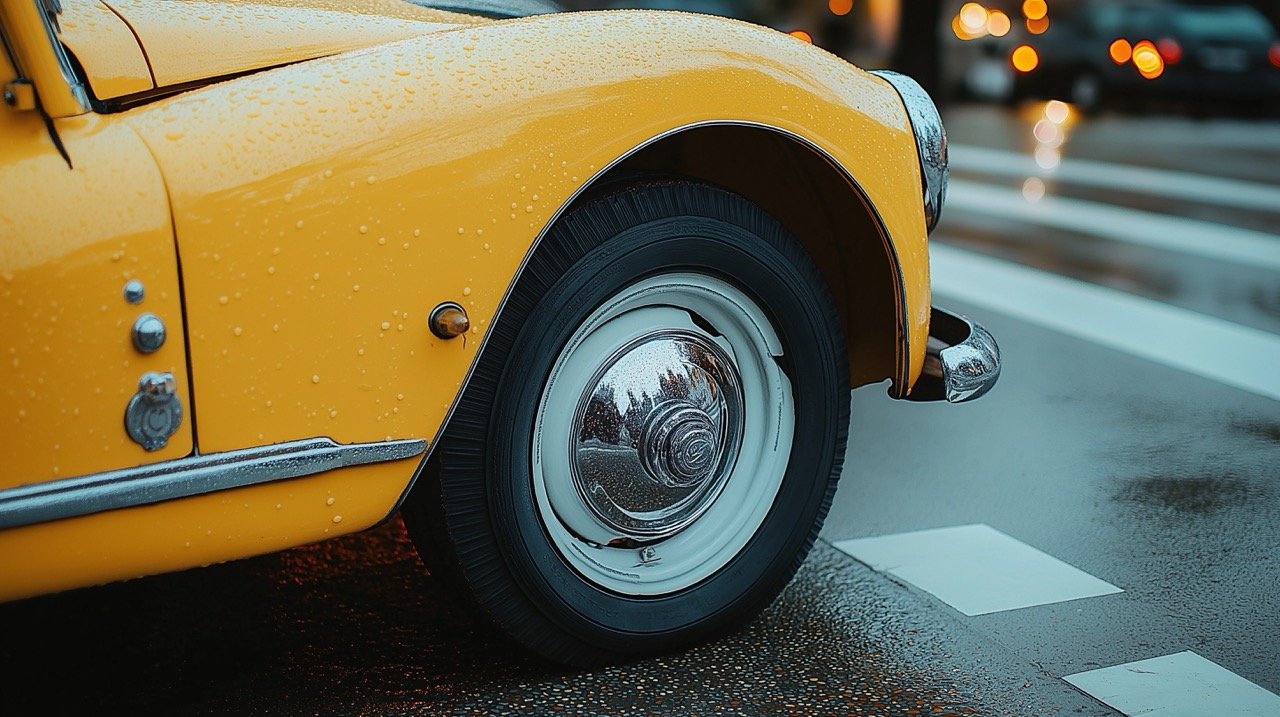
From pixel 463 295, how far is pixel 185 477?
1.63ft

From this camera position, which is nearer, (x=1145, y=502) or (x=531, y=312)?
(x=531, y=312)

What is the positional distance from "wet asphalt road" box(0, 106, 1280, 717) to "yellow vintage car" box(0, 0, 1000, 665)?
0.17m

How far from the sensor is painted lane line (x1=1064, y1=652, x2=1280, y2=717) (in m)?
2.36

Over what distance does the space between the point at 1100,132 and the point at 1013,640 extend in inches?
454

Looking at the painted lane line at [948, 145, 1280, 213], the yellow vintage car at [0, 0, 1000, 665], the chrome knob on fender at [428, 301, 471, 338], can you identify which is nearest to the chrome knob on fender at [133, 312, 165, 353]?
the yellow vintage car at [0, 0, 1000, 665]

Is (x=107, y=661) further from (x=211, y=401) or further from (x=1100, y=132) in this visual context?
(x=1100, y=132)

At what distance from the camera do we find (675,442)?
2451 millimetres

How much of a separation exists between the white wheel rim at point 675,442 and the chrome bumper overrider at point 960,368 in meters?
0.37

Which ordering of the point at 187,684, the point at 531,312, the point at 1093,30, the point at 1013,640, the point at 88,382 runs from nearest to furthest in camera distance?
the point at 88,382 → the point at 531,312 → the point at 187,684 → the point at 1013,640 → the point at 1093,30

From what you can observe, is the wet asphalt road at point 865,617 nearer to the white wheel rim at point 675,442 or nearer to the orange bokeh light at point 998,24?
the white wheel rim at point 675,442

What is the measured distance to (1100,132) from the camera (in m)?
13.2

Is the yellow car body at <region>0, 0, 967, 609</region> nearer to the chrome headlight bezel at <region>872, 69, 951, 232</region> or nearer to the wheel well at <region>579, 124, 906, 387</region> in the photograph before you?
the wheel well at <region>579, 124, 906, 387</region>

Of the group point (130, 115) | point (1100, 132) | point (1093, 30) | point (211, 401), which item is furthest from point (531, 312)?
point (1093, 30)

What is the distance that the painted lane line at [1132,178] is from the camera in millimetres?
8594
